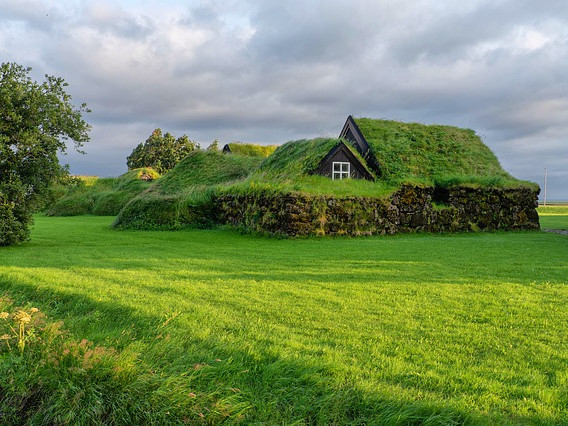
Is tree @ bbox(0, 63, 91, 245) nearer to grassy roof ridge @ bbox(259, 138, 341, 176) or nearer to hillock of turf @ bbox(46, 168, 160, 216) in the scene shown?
grassy roof ridge @ bbox(259, 138, 341, 176)

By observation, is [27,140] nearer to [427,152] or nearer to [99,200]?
[427,152]

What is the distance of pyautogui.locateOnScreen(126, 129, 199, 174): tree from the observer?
67438mm

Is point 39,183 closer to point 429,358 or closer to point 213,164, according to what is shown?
point 429,358

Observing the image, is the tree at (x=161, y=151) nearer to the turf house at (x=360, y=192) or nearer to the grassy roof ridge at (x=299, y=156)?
the turf house at (x=360, y=192)

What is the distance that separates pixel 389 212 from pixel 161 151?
5281 cm

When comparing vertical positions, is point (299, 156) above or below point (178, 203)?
above

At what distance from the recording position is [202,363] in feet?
13.5

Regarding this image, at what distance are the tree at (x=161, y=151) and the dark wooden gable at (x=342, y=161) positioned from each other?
46843mm

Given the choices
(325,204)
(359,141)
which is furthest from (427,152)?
(325,204)

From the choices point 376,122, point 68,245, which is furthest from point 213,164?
point 68,245

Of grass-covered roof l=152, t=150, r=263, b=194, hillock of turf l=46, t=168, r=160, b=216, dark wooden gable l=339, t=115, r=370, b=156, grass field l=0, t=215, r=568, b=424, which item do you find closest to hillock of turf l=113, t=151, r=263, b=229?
grass-covered roof l=152, t=150, r=263, b=194

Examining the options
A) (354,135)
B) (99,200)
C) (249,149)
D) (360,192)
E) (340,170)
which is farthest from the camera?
(99,200)

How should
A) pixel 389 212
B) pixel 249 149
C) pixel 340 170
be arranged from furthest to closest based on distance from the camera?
1. pixel 249 149
2. pixel 340 170
3. pixel 389 212

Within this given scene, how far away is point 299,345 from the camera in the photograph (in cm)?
477
